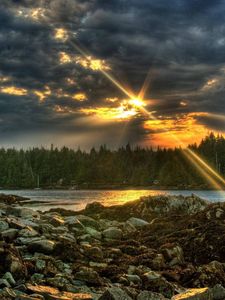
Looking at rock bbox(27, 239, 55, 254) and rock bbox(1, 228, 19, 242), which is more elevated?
Result: rock bbox(1, 228, 19, 242)

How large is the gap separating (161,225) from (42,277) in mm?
15183

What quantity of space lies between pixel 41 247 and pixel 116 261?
9.92 feet

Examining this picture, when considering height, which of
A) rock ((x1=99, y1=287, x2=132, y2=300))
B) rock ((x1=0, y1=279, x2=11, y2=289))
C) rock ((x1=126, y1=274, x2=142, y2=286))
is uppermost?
rock ((x1=0, y1=279, x2=11, y2=289))

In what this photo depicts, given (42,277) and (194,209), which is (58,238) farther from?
(194,209)

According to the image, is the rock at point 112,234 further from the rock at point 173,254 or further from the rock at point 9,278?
Answer: the rock at point 9,278

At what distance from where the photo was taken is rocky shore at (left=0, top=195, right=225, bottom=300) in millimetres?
12938

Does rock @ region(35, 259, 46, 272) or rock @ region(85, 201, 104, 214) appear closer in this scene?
rock @ region(35, 259, 46, 272)

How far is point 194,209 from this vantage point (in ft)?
142

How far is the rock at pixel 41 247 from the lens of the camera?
18.3m

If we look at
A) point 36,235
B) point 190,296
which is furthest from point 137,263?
point 190,296

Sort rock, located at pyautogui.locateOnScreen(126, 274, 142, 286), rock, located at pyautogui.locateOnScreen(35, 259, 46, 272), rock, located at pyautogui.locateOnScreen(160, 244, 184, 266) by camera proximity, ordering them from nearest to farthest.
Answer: rock, located at pyautogui.locateOnScreen(126, 274, 142, 286), rock, located at pyautogui.locateOnScreen(35, 259, 46, 272), rock, located at pyautogui.locateOnScreen(160, 244, 184, 266)

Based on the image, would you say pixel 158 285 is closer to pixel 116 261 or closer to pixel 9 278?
pixel 116 261

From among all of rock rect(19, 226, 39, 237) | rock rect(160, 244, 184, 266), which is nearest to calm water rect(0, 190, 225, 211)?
rock rect(19, 226, 39, 237)

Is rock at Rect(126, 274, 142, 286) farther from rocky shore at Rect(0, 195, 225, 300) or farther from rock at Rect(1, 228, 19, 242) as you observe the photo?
rock at Rect(1, 228, 19, 242)
